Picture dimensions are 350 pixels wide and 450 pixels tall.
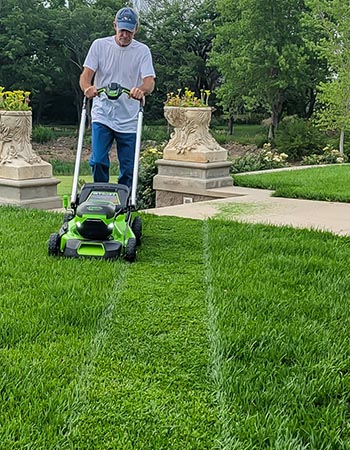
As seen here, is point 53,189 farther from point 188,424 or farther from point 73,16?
point 73,16

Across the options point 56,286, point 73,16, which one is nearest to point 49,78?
point 73,16

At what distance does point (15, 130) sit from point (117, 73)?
10.6ft

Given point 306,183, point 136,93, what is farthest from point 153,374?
point 306,183

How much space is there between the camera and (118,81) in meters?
4.98

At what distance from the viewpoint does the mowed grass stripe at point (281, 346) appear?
6.85ft

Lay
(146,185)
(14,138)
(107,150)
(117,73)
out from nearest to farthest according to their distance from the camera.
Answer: (117,73) < (107,150) < (14,138) < (146,185)

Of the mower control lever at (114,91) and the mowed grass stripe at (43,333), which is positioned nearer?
the mowed grass stripe at (43,333)

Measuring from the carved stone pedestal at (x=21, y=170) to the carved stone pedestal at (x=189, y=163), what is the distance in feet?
A: 6.75

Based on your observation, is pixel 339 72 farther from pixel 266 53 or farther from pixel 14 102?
pixel 14 102

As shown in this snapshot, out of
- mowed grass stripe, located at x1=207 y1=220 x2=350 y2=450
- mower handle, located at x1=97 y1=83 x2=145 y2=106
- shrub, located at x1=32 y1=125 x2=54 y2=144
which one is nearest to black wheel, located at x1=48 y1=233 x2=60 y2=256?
mowed grass stripe, located at x1=207 y1=220 x2=350 y2=450

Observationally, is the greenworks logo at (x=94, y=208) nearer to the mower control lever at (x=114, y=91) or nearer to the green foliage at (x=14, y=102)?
the mower control lever at (x=114, y=91)

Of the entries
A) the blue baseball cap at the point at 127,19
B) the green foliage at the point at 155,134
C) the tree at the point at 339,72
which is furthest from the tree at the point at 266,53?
the blue baseball cap at the point at 127,19

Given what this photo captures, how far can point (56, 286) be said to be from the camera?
3504 millimetres

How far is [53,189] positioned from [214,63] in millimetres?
29407
